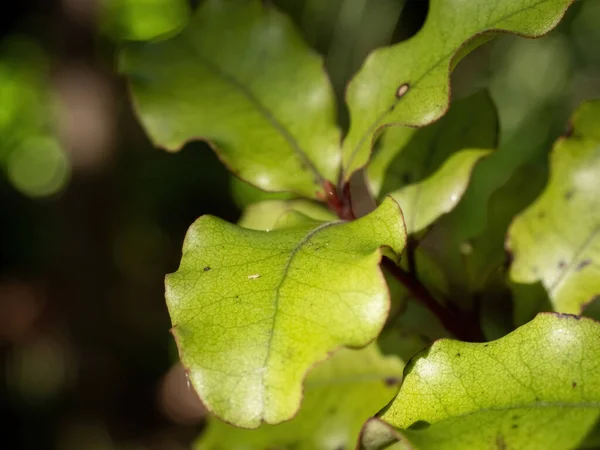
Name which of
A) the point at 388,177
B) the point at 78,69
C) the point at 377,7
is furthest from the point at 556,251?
the point at 78,69

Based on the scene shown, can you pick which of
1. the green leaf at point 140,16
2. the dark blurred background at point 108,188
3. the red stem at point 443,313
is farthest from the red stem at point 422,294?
the green leaf at point 140,16

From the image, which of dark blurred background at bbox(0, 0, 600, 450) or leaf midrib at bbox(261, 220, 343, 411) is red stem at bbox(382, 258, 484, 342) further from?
dark blurred background at bbox(0, 0, 600, 450)

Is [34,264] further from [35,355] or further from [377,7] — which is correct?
[377,7]

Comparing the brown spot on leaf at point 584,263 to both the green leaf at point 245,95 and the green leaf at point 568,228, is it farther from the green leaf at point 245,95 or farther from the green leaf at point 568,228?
the green leaf at point 245,95

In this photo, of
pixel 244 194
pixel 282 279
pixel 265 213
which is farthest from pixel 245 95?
pixel 244 194

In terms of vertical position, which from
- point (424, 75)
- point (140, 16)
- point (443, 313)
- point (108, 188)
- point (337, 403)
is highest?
point (424, 75)

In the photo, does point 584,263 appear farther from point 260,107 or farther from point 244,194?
point 244,194
